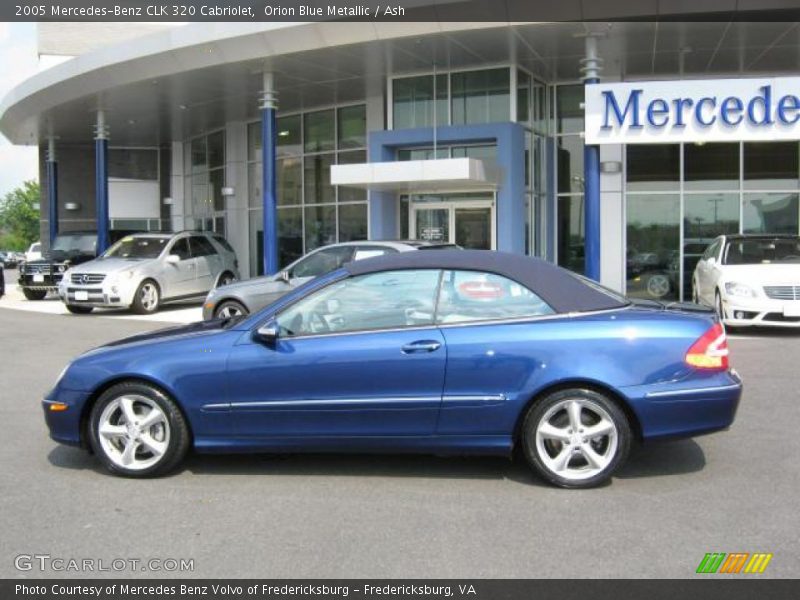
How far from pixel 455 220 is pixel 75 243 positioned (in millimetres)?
11271

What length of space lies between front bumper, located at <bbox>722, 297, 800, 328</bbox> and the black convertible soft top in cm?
749

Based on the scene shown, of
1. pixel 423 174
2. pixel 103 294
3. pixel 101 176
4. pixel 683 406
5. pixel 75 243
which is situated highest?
pixel 101 176

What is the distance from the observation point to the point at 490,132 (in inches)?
687

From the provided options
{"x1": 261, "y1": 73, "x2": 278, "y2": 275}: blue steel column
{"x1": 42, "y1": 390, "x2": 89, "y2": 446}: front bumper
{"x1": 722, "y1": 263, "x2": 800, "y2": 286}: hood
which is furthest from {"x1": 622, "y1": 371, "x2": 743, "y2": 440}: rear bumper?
{"x1": 261, "y1": 73, "x2": 278, "y2": 275}: blue steel column

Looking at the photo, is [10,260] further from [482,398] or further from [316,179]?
[482,398]

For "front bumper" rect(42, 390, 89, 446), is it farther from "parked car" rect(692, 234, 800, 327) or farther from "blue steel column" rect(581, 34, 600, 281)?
"blue steel column" rect(581, 34, 600, 281)

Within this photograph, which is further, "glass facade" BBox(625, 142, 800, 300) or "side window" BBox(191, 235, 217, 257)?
"side window" BBox(191, 235, 217, 257)

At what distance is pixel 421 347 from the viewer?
5039mm

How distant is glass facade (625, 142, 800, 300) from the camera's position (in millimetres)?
18031

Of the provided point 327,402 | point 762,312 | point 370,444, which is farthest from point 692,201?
point 327,402

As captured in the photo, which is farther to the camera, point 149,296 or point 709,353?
point 149,296

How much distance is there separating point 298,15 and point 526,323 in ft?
38.8

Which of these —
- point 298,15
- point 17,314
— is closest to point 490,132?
point 298,15

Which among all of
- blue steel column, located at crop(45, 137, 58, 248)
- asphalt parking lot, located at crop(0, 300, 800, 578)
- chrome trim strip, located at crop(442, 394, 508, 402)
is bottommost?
asphalt parking lot, located at crop(0, 300, 800, 578)
